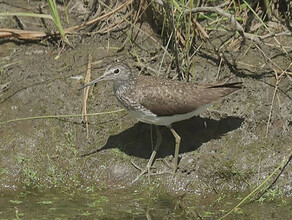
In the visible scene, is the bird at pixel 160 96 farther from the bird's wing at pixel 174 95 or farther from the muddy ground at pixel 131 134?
the muddy ground at pixel 131 134

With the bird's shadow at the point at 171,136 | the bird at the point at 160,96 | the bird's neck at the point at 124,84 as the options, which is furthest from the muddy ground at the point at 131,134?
the bird's neck at the point at 124,84

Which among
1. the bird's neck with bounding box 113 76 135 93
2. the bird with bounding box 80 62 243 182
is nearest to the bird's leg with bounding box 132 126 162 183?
the bird with bounding box 80 62 243 182

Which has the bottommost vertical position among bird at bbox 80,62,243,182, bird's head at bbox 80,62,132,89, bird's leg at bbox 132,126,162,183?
bird's leg at bbox 132,126,162,183

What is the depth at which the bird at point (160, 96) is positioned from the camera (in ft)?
29.1

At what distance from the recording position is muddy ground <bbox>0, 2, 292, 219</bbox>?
8984mm

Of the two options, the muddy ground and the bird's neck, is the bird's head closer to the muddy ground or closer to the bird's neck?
the bird's neck

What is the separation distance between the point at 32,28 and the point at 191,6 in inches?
107

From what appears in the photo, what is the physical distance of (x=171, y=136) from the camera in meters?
9.50

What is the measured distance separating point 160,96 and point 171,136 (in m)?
0.80

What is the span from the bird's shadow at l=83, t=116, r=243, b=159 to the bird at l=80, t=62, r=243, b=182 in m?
0.22

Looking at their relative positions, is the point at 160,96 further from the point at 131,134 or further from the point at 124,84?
the point at 131,134

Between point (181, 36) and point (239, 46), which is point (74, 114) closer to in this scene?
point (181, 36)

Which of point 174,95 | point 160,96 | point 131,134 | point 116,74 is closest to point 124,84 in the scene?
point 116,74

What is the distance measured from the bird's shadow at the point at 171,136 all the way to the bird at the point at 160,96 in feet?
0.74
